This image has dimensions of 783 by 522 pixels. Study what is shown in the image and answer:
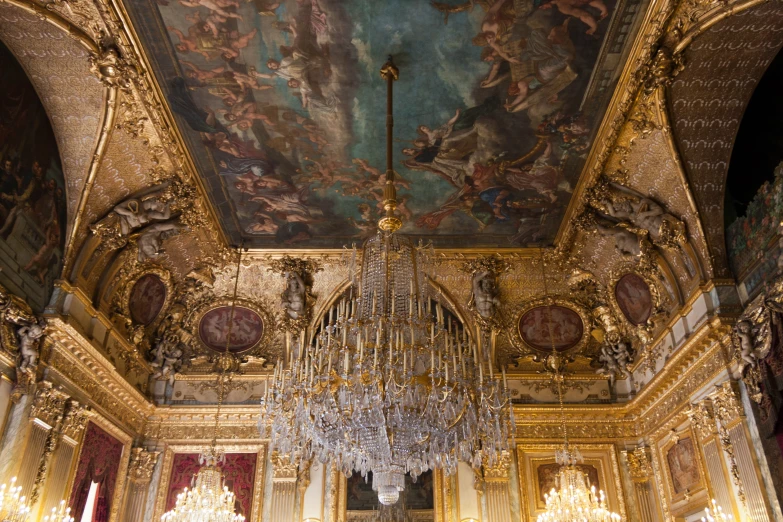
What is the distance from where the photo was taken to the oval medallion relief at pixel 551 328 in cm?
1298

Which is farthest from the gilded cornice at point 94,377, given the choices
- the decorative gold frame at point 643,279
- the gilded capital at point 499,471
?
the decorative gold frame at point 643,279

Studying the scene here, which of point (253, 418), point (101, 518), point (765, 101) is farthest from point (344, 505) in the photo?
point (765, 101)

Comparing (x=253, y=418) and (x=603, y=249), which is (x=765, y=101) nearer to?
(x=603, y=249)

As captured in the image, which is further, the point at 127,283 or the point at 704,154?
the point at 127,283

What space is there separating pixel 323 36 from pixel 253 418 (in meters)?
7.53

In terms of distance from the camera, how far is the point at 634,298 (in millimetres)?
11617

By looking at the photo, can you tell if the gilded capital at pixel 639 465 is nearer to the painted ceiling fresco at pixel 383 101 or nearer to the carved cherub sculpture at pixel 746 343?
the carved cherub sculpture at pixel 746 343

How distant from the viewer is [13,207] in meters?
8.27

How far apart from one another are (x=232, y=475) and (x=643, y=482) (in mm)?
7640

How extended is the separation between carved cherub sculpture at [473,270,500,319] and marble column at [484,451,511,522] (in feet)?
9.37

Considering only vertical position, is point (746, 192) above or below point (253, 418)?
above

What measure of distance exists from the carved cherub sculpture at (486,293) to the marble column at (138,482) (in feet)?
22.6

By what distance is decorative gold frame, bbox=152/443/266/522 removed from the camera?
1139cm

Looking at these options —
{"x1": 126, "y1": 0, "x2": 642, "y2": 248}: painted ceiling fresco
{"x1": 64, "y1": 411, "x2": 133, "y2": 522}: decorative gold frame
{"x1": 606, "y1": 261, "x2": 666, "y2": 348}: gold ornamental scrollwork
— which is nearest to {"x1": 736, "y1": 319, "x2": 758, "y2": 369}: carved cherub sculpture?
{"x1": 606, "y1": 261, "x2": 666, "y2": 348}: gold ornamental scrollwork
